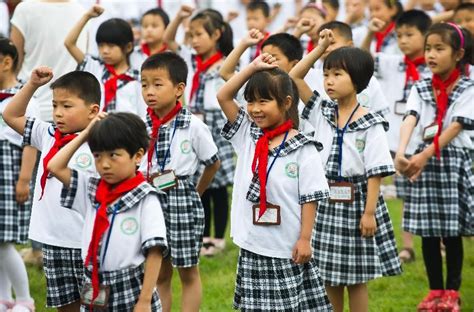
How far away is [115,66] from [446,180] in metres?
2.33

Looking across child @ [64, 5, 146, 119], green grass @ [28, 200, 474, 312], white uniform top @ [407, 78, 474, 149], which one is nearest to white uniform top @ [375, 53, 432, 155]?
green grass @ [28, 200, 474, 312]

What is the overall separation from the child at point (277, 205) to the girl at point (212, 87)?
2.53m

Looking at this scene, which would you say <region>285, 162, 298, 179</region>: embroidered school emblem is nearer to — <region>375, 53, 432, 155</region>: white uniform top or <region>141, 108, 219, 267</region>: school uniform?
<region>141, 108, 219, 267</region>: school uniform

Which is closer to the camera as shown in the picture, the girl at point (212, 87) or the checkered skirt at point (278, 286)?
the checkered skirt at point (278, 286)

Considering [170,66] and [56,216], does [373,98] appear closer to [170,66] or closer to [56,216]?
[170,66]

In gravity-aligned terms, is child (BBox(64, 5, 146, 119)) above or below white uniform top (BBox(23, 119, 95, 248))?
above

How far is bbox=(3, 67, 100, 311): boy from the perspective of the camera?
433 cm

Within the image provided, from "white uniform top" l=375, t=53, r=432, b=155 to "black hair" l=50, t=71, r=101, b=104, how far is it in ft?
10.1

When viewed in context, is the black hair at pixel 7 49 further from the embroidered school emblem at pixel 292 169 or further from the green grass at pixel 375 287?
the embroidered school emblem at pixel 292 169

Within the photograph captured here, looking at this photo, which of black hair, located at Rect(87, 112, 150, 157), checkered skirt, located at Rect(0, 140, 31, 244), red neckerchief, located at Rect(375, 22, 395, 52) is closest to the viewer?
black hair, located at Rect(87, 112, 150, 157)

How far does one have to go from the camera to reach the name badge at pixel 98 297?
378 centimetres

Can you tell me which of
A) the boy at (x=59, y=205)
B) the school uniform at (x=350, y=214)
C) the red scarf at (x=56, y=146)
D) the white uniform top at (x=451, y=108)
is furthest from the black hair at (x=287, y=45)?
the red scarf at (x=56, y=146)

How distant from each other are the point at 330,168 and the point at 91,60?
2360mm

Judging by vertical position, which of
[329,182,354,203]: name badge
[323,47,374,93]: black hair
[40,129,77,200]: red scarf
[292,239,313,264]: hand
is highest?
[323,47,374,93]: black hair
